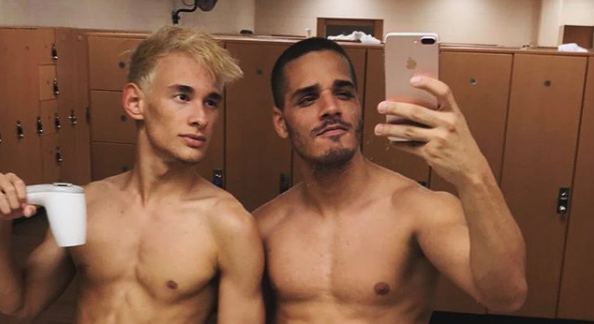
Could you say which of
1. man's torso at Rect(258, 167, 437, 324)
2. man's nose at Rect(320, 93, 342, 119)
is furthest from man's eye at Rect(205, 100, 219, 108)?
man's torso at Rect(258, 167, 437, 324)

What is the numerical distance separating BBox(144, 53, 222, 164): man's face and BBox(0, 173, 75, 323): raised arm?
41cm

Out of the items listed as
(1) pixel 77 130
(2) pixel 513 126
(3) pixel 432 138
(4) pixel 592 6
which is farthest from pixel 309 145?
(4) pixel 592 6

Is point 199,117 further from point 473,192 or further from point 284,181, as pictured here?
point 284,181

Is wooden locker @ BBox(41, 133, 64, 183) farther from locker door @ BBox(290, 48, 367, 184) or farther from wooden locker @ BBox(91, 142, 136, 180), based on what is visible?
locker door @ BBox(290, 48, 367, 184)

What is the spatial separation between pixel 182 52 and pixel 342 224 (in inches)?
25.7

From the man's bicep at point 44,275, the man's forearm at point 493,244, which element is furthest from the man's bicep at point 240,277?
the man's forearm at point 493,244

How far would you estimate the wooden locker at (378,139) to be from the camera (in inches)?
133

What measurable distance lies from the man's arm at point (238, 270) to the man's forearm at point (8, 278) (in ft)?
1.73

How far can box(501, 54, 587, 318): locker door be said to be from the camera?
3.32 meters

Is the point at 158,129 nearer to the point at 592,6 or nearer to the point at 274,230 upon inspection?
the point at 274,230

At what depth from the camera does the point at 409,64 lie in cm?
112

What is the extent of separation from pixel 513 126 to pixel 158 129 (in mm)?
2396

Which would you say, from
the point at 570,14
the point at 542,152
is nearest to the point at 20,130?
the point at 542,152

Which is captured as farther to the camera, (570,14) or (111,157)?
(570,14)
